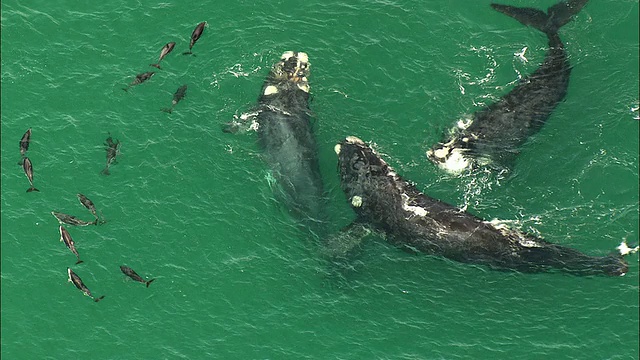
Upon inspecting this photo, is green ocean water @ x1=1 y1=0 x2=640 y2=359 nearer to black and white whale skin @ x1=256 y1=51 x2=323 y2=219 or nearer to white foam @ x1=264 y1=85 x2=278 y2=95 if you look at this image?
black and white whale skin @ x1=256 y1=51 x2=323 y2=219

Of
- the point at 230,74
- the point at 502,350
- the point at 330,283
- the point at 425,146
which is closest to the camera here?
the point at 502,350

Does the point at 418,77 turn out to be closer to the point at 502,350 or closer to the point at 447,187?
the point at 447,187

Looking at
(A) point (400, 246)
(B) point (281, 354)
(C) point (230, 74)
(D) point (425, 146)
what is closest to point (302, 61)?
(C) point (230, 74)

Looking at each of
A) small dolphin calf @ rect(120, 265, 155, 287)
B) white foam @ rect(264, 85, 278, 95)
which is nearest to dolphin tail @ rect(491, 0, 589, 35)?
white foam @ rect(264, 85, 278, 95)

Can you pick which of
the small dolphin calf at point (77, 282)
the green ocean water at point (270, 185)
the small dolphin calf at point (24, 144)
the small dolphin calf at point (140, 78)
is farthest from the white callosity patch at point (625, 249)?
the small dolphin calf at point (24, 144)

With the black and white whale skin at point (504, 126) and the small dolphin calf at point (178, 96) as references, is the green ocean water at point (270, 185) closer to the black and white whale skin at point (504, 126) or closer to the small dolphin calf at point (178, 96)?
the small dolphin calf at point (178, 96)

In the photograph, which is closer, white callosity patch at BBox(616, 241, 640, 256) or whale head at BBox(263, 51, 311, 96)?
white callosity patch at BBox(616, 241, 640, 256)
